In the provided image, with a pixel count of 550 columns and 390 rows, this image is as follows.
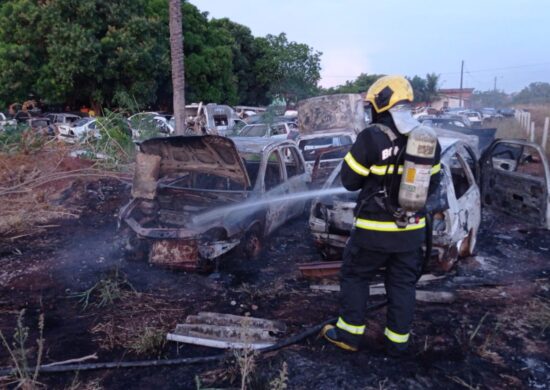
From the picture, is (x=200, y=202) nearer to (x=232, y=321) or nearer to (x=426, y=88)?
(x=232, y=321)

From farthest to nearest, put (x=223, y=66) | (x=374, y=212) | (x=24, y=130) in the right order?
(x=223, y=66) → (x=24, y=130) → (x=374, y=212)

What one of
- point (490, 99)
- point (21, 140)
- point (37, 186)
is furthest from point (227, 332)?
point (490, 99)

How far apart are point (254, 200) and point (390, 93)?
2785 mm

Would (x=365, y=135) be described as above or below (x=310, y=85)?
below

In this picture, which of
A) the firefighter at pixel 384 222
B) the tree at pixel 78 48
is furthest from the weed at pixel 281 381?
the tree at pixel 78 48

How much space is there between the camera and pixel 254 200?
5.89 m

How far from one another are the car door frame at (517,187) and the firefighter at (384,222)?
2799 millimetres

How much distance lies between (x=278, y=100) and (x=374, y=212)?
111ft

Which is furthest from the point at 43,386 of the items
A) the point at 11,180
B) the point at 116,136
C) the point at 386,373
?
the point at 116,136

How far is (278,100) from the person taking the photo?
3656cm

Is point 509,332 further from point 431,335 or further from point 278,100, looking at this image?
point 278,100

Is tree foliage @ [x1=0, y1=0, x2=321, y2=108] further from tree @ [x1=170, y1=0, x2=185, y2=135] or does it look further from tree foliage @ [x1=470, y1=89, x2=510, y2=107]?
tree foliage @ [x1=470, y1=89, x2=510, y2=107]

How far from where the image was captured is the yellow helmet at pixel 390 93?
11.3ft

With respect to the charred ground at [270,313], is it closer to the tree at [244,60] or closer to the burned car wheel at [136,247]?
the burned car wheel at [136,247]
